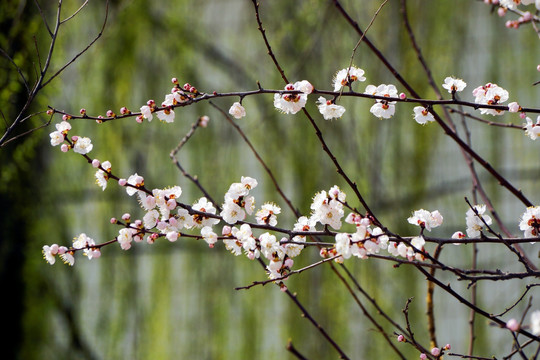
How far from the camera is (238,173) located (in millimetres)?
2475

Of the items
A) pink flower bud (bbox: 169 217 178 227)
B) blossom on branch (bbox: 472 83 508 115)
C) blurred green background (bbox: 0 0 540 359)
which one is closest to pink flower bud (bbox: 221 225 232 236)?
pink flower bud (bbox: 169 217 178 227)

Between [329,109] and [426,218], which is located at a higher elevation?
[329,109]

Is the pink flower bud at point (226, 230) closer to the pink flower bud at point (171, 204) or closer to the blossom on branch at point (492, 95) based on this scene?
the pink flower bud at point (171, 204)

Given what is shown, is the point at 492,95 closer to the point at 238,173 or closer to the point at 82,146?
the point at 82,146

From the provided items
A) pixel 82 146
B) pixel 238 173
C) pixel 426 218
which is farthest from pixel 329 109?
pixel 238 173

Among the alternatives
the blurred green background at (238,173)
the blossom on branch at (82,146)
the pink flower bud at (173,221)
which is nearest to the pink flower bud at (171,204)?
the pink flower bud at (173,221)

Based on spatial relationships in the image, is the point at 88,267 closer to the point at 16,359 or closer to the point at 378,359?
the point at 16,359

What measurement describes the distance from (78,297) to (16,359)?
30 centimetres

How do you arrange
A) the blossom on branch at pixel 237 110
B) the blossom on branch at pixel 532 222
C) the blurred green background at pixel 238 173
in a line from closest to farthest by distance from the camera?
1. the blossom on branch at pixel 532 222
2. the blossom on branch at pixel 237 110
3. the blurred green background at pixel 238 173

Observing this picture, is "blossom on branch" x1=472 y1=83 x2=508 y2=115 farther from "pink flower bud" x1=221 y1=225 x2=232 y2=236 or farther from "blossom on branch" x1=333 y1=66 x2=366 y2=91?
"pink flower bud" x1=221 y1=225 x2=232 y2=236

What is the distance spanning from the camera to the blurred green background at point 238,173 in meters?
2.35

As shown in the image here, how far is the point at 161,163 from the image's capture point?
253cm

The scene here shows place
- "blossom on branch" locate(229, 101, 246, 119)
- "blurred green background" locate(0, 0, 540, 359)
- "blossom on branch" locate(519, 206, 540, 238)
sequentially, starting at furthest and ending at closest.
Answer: "blurred green background" locate(0, 0, 540, 359) < "blossom on branch" locate(229, 101, 246, 119) < "blossom on branch" locate(519, 206, 540, 238)

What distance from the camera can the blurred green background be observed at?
235 cm
